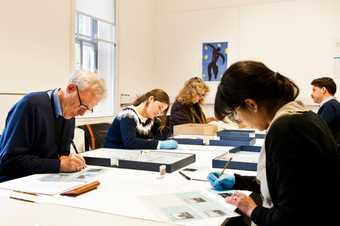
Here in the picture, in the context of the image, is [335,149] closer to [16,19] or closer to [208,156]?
[208,156]

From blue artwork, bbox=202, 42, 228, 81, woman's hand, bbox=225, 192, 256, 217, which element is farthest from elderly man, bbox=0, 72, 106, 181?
blue artwork, bbox=202, 42, 228, 81

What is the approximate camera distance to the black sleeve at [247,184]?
1.46 m

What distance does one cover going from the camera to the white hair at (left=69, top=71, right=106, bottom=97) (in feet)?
5.81

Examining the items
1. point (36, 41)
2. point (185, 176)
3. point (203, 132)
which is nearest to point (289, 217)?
point (185, 176)

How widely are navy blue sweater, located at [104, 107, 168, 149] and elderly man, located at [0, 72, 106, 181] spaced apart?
0.62 metres

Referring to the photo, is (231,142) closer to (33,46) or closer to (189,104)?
(189,104)

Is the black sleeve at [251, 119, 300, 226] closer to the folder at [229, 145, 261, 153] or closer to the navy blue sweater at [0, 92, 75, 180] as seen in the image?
the navy blue sweater at [0, 92, 75, 180]

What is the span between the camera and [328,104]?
12.7 ft

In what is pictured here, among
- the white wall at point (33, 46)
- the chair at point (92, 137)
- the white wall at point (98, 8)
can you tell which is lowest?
the chair at point (92, 137)

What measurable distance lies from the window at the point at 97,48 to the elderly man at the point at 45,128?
2.27 metres

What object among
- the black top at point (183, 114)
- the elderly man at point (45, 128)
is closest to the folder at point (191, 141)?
the black top at point (183, 114)

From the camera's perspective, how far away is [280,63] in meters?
4.97

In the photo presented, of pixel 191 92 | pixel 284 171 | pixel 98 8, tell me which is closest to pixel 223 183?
pixel 284 171

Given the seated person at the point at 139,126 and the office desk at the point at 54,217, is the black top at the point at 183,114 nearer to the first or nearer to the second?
the seated person at the point at 139,126
